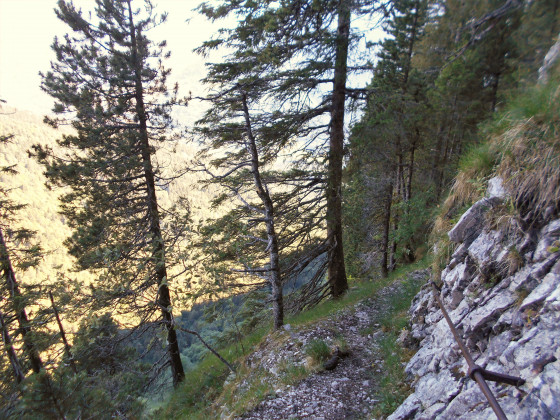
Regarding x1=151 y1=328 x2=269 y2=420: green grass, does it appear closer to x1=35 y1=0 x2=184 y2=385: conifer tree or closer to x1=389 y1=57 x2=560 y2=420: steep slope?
x1=35 y1=0 x2=184 y2=385: conifer tree

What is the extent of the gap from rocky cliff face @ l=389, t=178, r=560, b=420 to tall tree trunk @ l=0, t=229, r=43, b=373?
10913 millimetres

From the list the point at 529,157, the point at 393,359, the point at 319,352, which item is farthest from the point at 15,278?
the point at 529,157

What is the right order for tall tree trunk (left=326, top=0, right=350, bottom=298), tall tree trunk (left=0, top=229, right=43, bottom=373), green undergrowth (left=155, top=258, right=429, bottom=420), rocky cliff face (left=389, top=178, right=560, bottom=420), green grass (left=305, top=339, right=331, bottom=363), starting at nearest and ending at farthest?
1. rocky cliff face (left=389, top=178, right=560, bottom=420)
2. green undergrowth (left=155, top=258, right=429, bottom=420)
3. green grass (left=305, top=339, right=331, bottom=363)
4. tall tree trunk (left=326, top=0, right=350, bottom=298)
5. tall tree trunk (left=0, top=229, right=43, bottom=373)

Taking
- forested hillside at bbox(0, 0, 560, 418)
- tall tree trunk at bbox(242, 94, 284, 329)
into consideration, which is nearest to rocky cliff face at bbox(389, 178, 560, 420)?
forested hillside at bbox(0, 0, 560, 418)

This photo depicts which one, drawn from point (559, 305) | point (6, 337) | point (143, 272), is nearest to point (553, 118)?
point (559, 305)

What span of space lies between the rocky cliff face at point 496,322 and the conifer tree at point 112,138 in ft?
24.3

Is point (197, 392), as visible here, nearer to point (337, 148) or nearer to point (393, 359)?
point (393, 359)

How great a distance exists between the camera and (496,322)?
278 cm

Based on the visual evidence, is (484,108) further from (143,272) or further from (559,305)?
(143,272)

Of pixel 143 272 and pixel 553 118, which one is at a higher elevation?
pixel 553 118

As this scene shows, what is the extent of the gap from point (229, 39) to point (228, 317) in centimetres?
699

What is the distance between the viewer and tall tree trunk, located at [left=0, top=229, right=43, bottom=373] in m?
8.66

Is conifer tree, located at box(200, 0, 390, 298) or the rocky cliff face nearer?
the rocky cliff face

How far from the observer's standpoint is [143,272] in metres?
8.98
